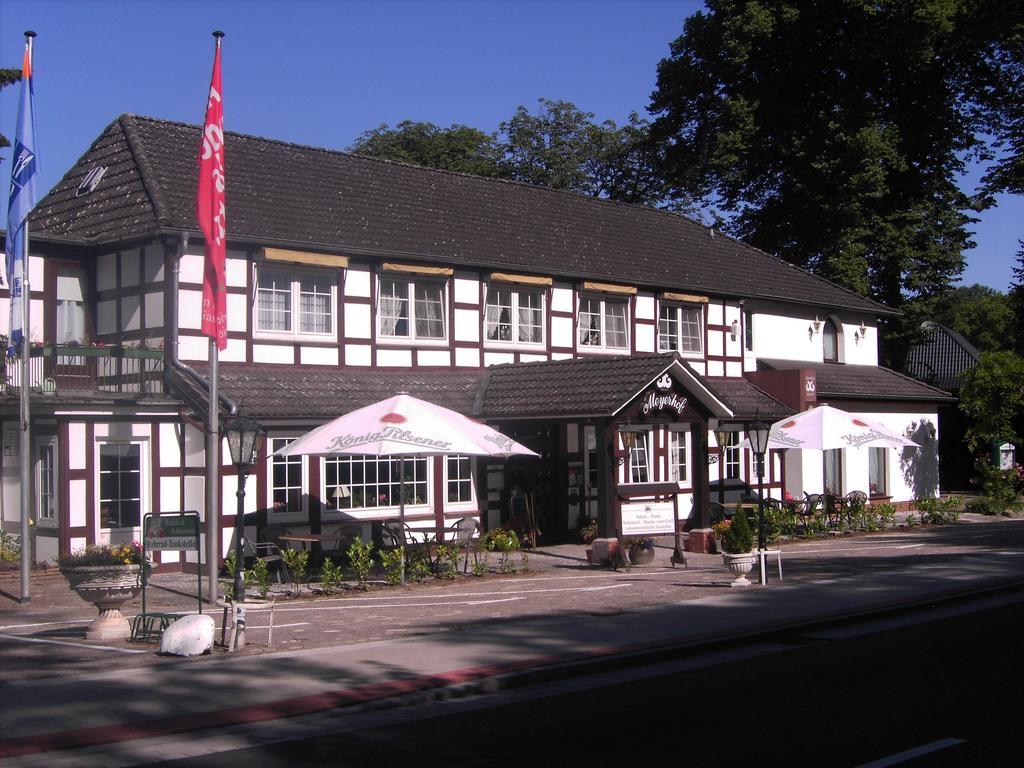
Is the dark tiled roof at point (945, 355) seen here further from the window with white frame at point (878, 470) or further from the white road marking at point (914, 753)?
the white road marking at point (914, 753)

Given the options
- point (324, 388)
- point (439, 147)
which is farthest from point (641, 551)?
point (439, 147)

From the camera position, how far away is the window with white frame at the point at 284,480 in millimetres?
19531

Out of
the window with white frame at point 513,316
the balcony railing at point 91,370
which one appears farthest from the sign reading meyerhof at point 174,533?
the window with white frame at point 513,316

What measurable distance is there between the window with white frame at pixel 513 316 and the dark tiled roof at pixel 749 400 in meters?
4.56

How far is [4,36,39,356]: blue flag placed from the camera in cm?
1595

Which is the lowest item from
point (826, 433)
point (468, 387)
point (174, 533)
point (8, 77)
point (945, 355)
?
point (174, 533)

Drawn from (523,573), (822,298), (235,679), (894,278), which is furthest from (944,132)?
(235,679)

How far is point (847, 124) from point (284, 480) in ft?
79.4

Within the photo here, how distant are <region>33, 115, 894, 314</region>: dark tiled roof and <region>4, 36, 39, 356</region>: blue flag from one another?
120 inches

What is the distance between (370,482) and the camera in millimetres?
21000

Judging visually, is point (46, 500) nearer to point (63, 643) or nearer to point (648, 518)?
point (63, 643)

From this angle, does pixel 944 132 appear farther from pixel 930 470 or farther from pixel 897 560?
pixel 897 560

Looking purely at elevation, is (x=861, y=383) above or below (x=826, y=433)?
above

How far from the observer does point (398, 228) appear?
75.6ft
